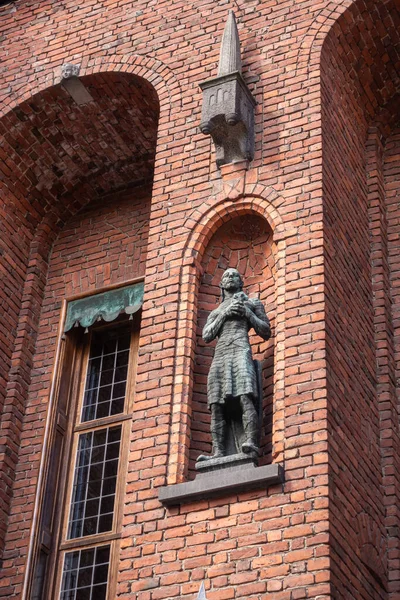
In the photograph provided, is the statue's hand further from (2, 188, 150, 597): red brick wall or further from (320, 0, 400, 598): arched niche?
(2, 188, 150, 597): red brick wall

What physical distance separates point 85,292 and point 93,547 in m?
2.68

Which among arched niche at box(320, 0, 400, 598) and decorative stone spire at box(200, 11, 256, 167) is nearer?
arched niche at box(320, 0, 400, 598)

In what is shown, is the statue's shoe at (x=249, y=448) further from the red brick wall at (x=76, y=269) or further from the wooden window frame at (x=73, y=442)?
the red brick wall at (x=76, y=269)

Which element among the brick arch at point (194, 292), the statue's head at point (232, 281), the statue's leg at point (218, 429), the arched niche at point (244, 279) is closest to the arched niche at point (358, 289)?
the brick arch at point (194, 292)

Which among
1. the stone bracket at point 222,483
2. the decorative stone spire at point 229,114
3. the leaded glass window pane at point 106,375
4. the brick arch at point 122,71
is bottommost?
the stone bracket at point 222,483

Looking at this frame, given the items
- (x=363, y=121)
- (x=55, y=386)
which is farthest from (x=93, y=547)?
(x=363, y=121)

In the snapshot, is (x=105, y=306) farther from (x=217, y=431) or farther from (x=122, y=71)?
(x=217, y=431)

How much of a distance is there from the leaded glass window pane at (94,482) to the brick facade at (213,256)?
0.41m

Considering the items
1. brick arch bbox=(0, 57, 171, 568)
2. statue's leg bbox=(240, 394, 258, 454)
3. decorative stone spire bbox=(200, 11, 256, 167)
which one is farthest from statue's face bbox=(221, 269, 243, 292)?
brick arch bbox=(0, 57, 171, 568)

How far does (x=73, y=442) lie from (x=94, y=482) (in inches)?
20.1

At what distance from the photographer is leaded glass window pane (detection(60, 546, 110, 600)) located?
1059cm

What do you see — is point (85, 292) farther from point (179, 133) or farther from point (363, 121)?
point (363, 121)

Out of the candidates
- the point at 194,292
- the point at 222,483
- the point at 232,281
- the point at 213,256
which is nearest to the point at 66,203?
the point at 213,256

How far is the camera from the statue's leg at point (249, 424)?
8.88 m
